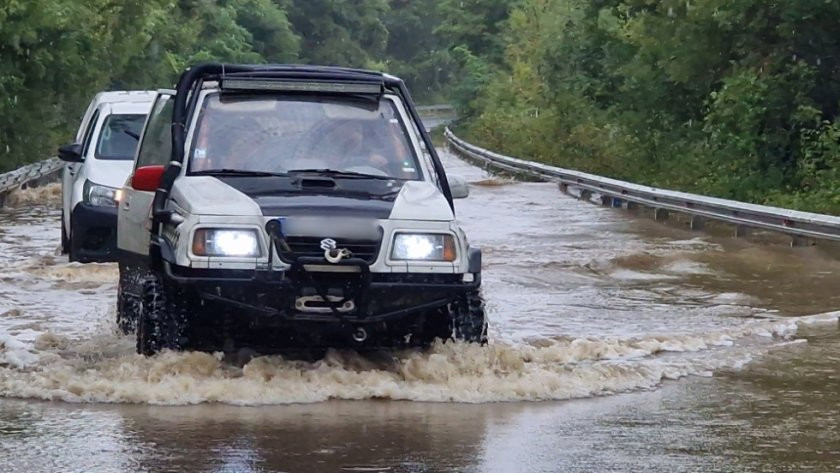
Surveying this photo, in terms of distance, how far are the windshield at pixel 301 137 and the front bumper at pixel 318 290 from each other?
3.43ft

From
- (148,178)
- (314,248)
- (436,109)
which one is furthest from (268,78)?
(436,109)

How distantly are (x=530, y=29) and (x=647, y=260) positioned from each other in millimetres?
49017

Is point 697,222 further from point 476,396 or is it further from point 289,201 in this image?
point 289,201

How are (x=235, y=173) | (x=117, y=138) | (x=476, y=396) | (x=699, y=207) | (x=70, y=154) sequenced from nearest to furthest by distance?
(x=476, y=396)
(x=235, y=173)
(x=70, y=154)
(x=117, y=138)
(x=699, y=207)

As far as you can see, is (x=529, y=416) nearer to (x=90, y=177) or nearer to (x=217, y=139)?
(x=217, y=139)

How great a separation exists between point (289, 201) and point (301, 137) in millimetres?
972

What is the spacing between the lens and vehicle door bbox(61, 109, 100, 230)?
1584 centimetres

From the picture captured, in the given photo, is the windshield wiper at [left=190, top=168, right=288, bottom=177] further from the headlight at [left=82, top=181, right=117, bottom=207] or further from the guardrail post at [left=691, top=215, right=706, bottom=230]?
the guardrail post at [left=691, top=215, right=706, bottom=230]

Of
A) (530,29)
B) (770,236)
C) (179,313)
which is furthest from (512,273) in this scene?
(530,29)

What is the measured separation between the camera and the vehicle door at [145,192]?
1005 centimetres

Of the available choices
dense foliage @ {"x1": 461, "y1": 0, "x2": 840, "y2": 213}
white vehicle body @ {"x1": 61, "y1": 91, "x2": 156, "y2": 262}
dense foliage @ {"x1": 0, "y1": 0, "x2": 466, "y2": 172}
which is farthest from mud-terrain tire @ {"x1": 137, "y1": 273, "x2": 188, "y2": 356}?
dense foliage @ {"x1": 0, "y1": 0, "x2": 466, "y2": 172}

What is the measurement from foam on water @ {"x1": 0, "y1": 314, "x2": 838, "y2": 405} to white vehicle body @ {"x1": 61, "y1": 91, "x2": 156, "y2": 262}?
4.53 meters

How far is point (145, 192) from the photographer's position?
1012 cm

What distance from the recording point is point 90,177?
1572 cm
